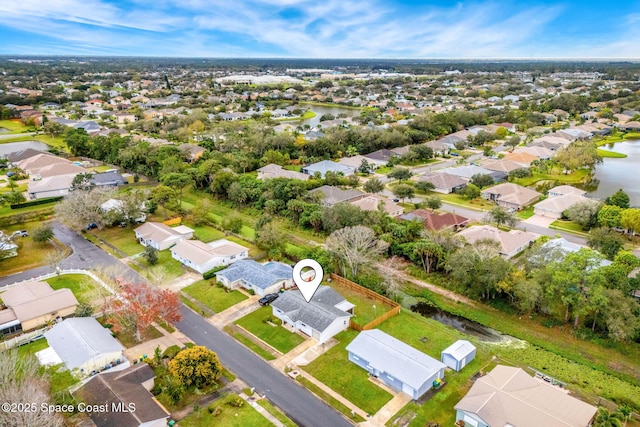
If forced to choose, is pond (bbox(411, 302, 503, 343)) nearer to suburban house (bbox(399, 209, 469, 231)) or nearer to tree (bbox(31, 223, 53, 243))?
suburban house (bbox(399, 209, 469, 231))

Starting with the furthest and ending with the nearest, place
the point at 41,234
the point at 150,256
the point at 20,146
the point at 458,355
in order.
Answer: the point at 20,146 → the point at 41,234 → the point at 150,256 → the point at 458,355

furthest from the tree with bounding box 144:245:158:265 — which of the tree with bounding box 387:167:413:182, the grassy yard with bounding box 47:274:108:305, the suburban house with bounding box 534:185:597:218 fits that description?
the suburban house with bounding box 534:185:597:218

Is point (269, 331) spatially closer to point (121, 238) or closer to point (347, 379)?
point (347, 379)

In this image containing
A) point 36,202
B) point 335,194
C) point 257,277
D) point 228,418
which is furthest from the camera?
point 36,202

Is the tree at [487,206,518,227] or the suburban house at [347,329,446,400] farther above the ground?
the tree at [487,206,518,227]

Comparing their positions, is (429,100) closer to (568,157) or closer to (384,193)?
(568,157)

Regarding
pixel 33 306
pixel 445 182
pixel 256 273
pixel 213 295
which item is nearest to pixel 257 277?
pixel 256 273

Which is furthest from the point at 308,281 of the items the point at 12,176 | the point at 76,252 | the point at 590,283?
the point at 12,176

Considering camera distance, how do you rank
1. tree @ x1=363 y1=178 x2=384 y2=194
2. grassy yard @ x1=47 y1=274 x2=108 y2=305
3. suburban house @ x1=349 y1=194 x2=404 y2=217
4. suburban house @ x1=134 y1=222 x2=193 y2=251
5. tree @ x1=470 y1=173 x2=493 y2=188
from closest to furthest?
grassy yard @ x1=47 y1=274 x2=108 y2=305
suburban house @ x1=134 y1=222 x2=193 y2=251
suburban house @ x1=349 y1=194 x2=404 y2=217
tree @ x1=363 y1=178 x2=384 y2=194
tree @ x1=470 y1=173 x2=493 y2=188
